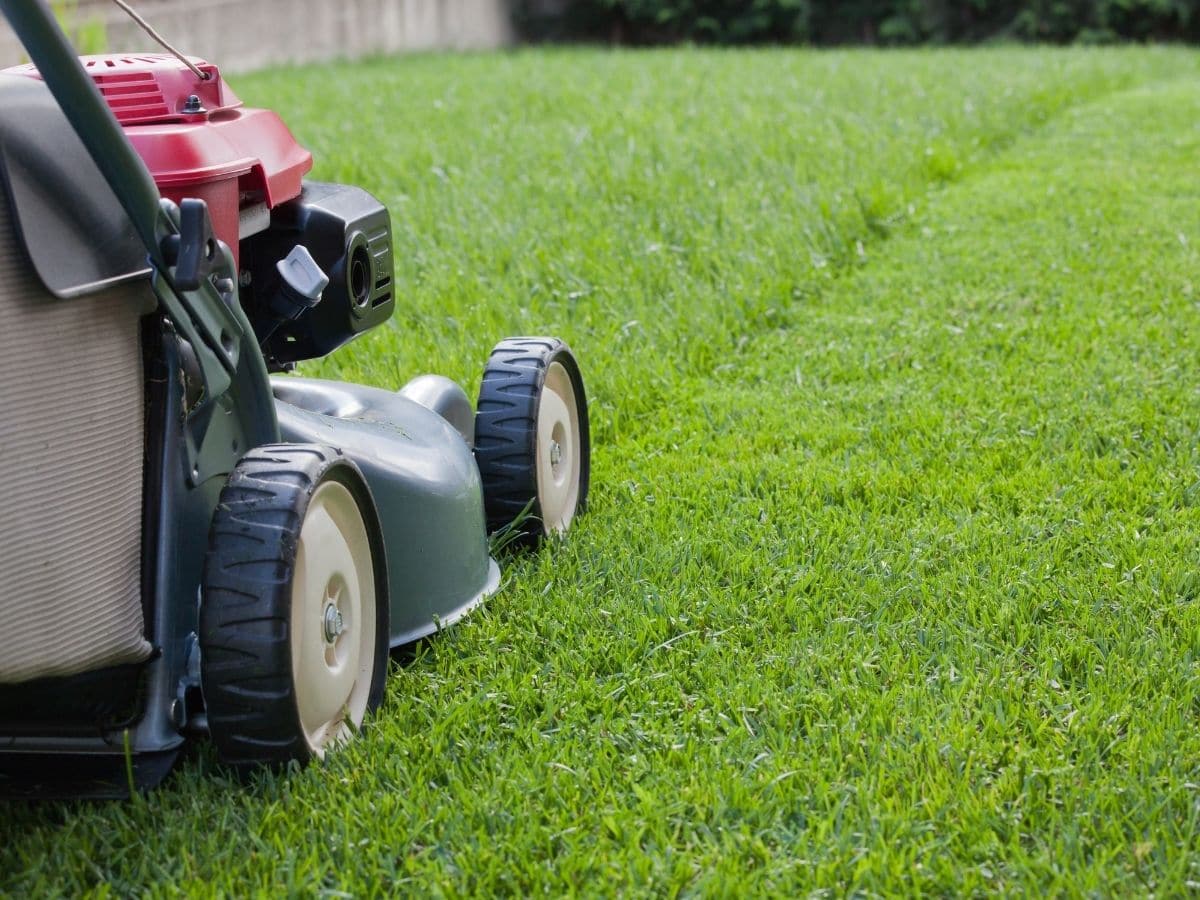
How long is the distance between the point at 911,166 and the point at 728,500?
357 cm

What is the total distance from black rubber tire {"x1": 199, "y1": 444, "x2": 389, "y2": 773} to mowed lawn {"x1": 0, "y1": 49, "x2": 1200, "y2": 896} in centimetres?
9

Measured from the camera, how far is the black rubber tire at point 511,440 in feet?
7.79

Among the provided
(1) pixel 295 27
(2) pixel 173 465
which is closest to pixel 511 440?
(2) pixel 173 465

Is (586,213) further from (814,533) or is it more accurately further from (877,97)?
(877,97)

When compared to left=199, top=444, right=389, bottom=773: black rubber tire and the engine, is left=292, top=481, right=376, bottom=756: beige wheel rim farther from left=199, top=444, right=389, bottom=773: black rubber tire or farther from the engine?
the engine

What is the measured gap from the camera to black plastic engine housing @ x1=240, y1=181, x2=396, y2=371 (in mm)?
2061

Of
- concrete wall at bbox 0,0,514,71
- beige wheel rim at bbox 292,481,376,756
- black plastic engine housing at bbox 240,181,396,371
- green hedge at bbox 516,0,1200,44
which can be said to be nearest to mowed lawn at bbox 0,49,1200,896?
beige wheel rim at bbox 292,481,376,756

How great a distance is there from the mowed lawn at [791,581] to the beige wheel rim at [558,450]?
80 mm

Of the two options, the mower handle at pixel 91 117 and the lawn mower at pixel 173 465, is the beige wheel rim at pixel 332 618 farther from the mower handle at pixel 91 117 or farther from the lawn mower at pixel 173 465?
the mower handle at pixel 91 117

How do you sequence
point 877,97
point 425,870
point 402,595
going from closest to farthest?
1. point 425,870
2. point 402,595
3. point 877,97

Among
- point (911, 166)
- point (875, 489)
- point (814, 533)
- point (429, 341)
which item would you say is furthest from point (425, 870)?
point (911, 166)

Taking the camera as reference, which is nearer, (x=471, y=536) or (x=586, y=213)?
(x=471, y=536)

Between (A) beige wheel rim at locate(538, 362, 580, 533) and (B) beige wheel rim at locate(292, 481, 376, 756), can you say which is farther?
(A) beige wheel rim at locate(538, 362, 580, 533)

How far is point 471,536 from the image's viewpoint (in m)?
2.17
